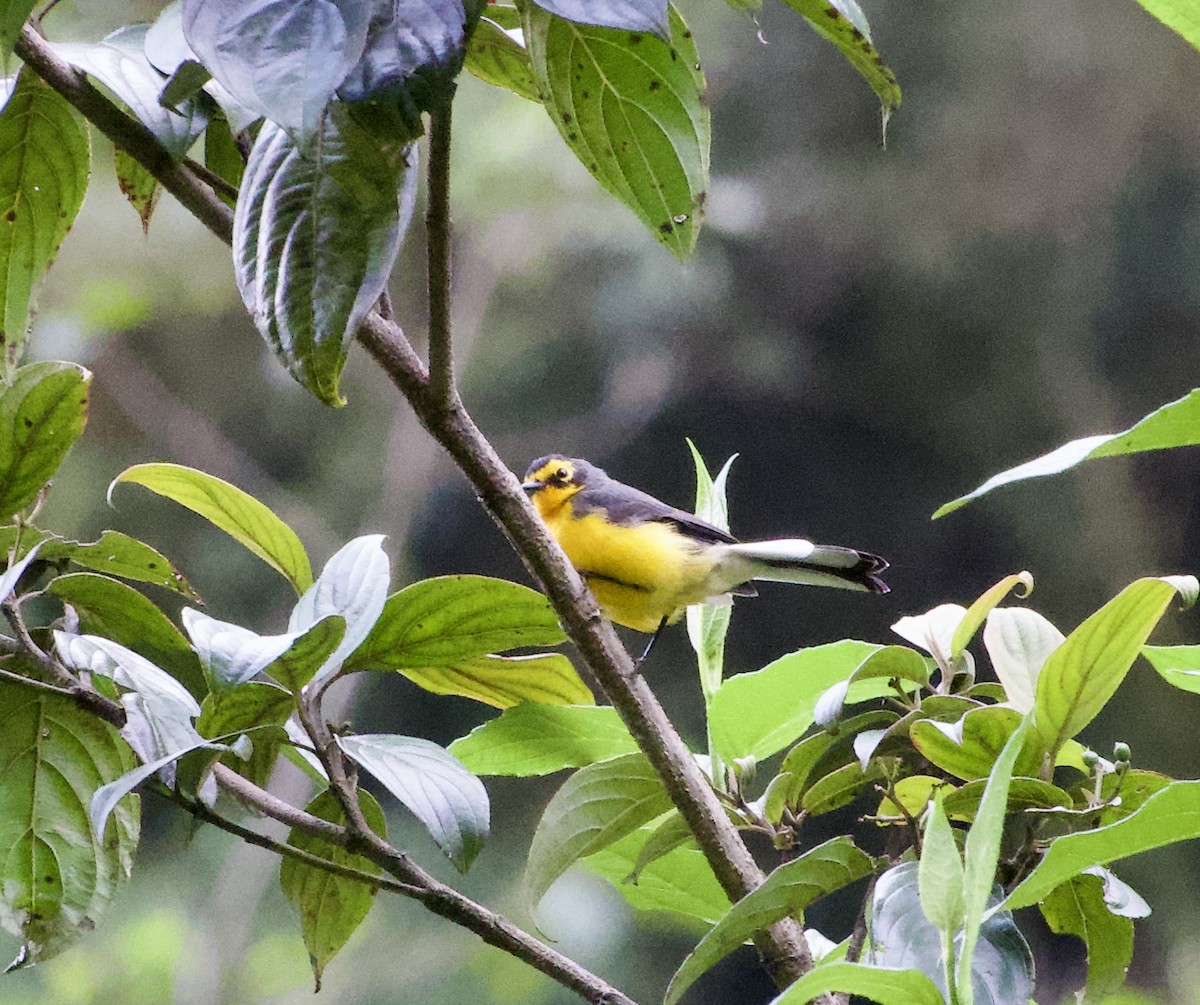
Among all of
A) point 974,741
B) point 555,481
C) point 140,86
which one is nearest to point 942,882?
point 974,741

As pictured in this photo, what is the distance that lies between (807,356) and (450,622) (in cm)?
289

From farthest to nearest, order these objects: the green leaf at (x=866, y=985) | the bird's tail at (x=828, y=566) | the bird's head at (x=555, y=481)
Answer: the bird's head at (x=555, y=481) → the bird's tail at (x=828, y=566) → the green leaf at (x=866, y=985)

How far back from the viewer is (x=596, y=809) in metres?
0.66

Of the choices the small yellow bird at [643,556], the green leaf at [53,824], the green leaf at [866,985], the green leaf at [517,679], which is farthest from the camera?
the small yellow bird at [643,556]

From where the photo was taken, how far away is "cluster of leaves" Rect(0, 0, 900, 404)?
1.47 ft

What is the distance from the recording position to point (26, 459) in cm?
62

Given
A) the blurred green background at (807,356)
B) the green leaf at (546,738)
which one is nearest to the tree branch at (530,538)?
the green leaf at (546,738)

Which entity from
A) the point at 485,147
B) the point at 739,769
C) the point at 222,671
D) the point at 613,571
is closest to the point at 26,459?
the point at 222,671

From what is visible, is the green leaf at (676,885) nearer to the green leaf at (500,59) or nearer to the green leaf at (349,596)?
the green leaf at (349,596)

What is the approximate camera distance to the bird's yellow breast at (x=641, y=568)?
57.6 inches

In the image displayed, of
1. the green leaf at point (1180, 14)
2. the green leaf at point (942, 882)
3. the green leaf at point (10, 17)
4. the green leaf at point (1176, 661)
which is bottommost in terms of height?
the green leaf at point (1176, 661)

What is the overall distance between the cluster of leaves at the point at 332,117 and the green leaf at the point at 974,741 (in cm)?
25

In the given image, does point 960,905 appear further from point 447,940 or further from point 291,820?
point 447,940

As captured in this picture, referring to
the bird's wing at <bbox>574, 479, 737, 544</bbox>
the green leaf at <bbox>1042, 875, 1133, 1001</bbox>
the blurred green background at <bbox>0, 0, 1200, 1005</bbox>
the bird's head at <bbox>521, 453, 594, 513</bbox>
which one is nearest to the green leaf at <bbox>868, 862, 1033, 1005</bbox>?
the green leaf at <bbox>1042, 875, 1133, 1001</bbox>
